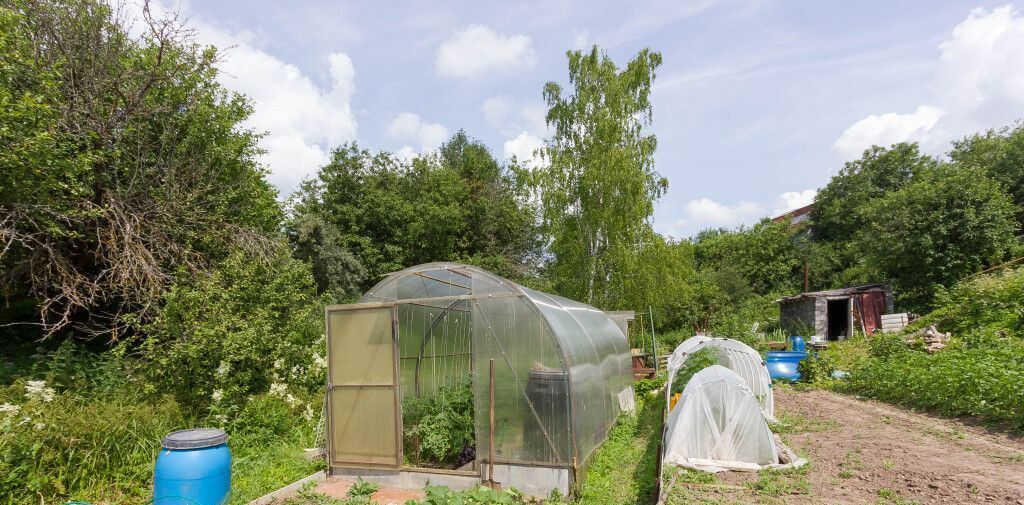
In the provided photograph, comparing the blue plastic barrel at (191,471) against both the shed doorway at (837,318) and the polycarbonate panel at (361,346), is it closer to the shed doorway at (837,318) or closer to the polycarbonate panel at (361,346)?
the polycarbonate panel at (361,346)

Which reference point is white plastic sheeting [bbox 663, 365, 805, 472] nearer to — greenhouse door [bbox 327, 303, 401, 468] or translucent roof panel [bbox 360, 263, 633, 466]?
translucent roof panel [bbox 360, 263, 633, 466]

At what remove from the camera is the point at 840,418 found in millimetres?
8773

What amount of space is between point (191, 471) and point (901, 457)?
7.63 metres

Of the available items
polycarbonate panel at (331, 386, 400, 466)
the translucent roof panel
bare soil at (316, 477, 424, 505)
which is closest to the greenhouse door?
polycarbonate panel at (331, 386, 400, 466)

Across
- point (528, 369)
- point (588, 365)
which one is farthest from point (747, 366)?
point (528, 369)

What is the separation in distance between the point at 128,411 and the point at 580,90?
46.8ft

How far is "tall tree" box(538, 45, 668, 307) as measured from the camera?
1638 centimetres

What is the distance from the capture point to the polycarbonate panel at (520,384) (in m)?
6.41

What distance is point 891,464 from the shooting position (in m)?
5.87

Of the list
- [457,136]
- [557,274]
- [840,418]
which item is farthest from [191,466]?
[457,136]

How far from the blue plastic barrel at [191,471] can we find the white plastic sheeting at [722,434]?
4827 mm

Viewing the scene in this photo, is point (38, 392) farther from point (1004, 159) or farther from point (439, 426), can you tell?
point (1004, 159)

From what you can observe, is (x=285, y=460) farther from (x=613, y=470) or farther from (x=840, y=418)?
(x=840, y=418)

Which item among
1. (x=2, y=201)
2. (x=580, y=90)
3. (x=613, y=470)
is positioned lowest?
(x=613, y=470)
